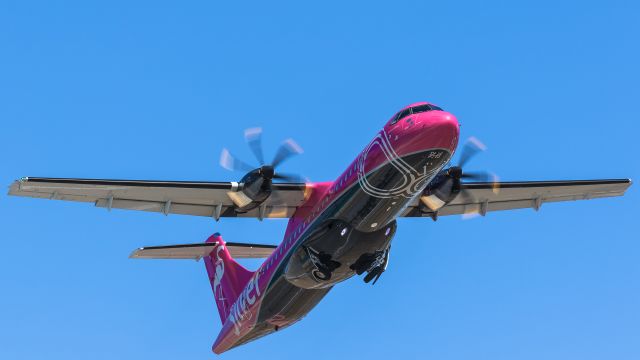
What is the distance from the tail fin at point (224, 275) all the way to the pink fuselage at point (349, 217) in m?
1.40

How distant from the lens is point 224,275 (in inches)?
910

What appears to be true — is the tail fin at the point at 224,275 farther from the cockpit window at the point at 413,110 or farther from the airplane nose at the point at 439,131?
the airplane nose at the point at 439,131

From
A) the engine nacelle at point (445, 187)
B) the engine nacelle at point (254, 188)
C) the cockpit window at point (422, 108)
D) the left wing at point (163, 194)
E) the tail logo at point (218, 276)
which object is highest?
the tail logo at point (218, 276)

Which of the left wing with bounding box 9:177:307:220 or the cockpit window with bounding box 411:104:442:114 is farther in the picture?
the left wing with bounding box 9:177:307:220

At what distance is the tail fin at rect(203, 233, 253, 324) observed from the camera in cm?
2223

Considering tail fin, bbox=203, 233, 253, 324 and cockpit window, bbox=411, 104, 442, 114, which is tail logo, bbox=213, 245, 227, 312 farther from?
cockpit window, bbox=411, 104, 442, 114

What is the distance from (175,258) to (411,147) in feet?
32.1

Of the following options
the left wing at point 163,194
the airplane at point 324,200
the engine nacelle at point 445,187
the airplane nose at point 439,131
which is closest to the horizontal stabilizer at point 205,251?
the airplane at point 324,200

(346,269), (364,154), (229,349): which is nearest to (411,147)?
(364,154)

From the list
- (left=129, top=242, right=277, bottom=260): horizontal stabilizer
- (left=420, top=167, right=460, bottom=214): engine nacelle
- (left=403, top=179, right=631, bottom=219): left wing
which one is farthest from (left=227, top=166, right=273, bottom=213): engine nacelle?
(left=129, top=242, right=277, bottom=260): horizontal stabilizer

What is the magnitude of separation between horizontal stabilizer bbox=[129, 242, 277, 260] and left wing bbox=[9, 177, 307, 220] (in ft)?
8.72

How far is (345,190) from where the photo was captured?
56.0 ft

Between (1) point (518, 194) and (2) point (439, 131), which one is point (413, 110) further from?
(1) point (518, 194)

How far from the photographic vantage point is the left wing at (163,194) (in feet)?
58.0
